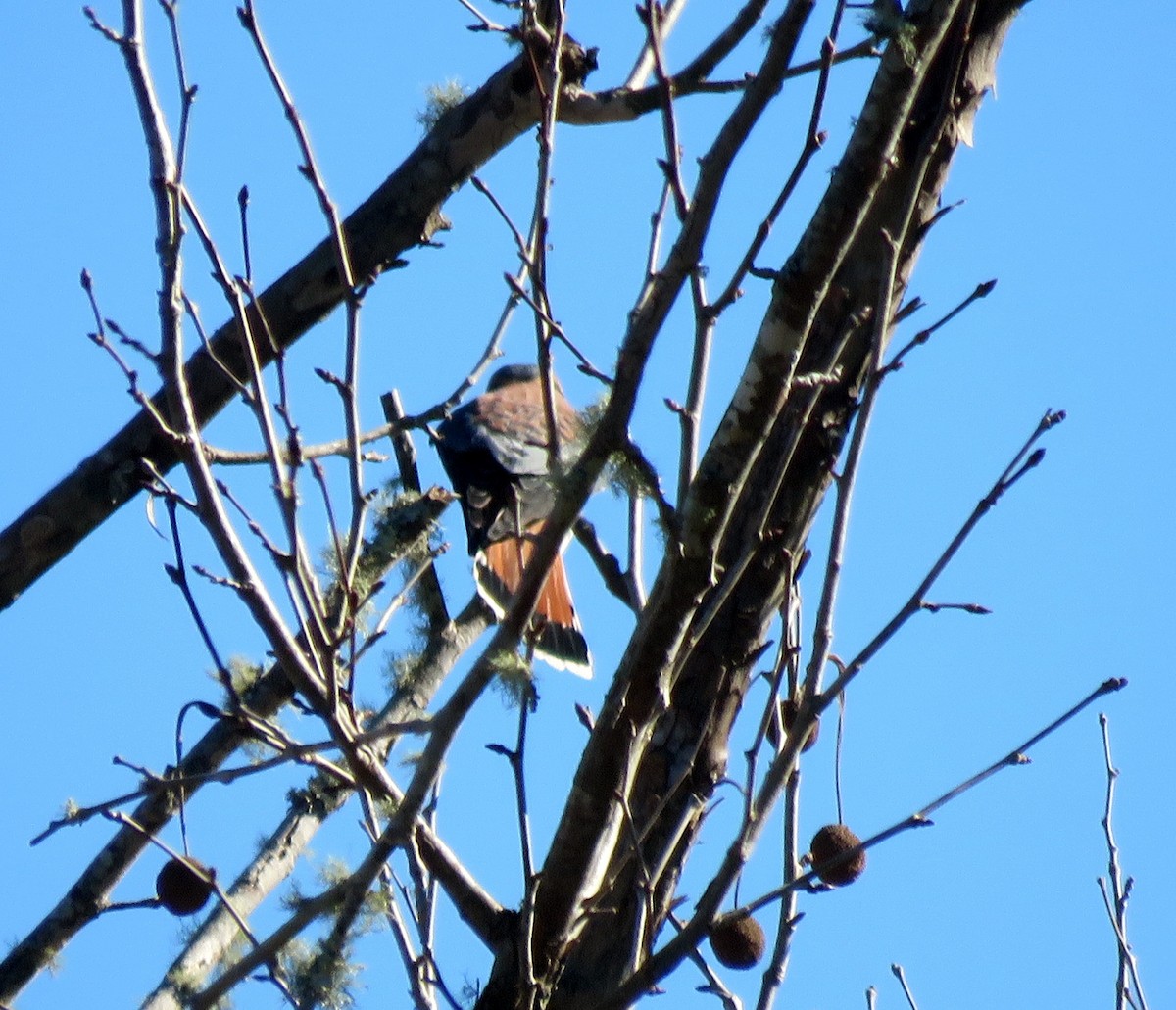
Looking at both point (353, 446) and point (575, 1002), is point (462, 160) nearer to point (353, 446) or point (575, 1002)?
point (353, 446)

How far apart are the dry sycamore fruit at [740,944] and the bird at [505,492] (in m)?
1.62

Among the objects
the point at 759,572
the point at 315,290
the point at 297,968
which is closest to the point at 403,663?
the point at 315,290

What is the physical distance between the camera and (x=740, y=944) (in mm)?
2090

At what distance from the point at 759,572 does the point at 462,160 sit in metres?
1.29

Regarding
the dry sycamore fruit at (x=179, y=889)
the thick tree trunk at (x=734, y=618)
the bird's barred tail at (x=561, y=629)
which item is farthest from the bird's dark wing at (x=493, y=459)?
the thick tree trunk at (x=734, y=618)

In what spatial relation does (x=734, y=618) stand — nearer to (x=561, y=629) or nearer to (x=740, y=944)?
(x=740, y=944)

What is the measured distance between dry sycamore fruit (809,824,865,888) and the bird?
162cm

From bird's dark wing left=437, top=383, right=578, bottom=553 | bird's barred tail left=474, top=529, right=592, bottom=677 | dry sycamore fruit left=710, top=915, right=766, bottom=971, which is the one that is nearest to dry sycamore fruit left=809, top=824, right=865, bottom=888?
dry sycamore fruit left=710, top=915, right=766, bottom=971

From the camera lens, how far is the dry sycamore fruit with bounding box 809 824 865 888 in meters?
1.98

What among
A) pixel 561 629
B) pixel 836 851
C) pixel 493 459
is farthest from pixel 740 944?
pixel 493 459

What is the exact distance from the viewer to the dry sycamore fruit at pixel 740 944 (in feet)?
6.83

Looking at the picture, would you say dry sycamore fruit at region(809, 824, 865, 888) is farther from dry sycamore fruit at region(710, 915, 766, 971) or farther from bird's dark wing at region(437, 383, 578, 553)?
bird's dark wing at region(437, 383, 578, 553)

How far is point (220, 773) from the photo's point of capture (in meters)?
1.90

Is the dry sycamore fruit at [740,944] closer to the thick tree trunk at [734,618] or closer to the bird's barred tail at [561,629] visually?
the thick tree trunk at [734,618]
